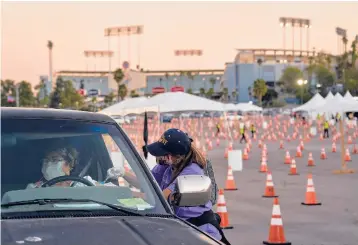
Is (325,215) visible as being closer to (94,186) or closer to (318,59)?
(94,186)

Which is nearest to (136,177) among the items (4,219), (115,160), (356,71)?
(115,160)

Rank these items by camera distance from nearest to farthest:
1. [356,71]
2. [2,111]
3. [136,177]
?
[2,111]
[136,177]
[356,71]

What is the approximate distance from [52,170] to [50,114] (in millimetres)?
313

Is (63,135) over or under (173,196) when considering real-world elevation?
over

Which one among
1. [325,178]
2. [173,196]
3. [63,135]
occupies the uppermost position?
[63,135]

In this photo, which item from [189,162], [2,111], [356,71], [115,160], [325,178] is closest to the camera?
[2,111]

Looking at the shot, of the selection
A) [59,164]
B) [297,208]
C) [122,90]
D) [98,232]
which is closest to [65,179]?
[59,164]

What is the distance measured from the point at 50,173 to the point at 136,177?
0.47 m

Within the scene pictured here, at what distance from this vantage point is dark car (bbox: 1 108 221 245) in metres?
4.00

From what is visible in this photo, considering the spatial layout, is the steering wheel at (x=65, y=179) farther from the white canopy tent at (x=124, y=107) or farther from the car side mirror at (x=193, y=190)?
the white canopy tent at (x=124, y=107)

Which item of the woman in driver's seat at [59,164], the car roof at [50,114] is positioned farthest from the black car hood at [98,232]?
the car roof at [50,114]

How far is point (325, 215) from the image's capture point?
16531 millimetres

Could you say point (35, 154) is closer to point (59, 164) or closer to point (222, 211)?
point (59, 164)

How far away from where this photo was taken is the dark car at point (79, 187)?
13.1ft
